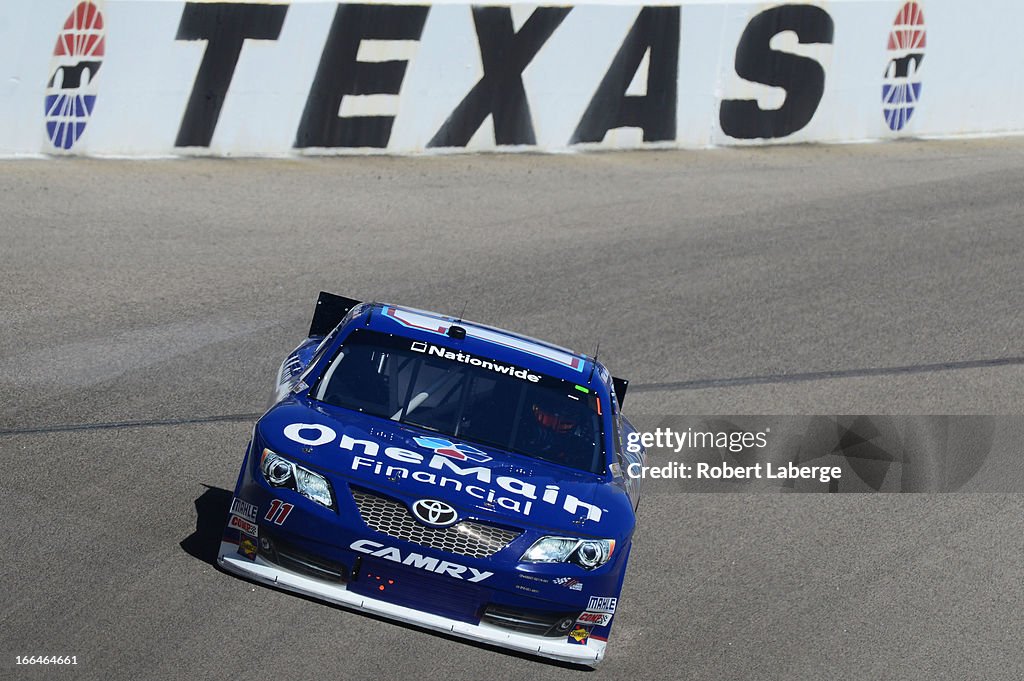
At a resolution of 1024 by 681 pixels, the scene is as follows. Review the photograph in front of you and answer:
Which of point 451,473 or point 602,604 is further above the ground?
point 451,473

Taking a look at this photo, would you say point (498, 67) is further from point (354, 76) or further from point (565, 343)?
point (565, 343)

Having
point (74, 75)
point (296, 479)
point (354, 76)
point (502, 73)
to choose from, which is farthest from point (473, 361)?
point (502, 73)

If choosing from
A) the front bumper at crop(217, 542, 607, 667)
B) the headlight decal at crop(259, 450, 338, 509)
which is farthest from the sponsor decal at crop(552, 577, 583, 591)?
the headlight decal at crop(259, 450, 338, 509)

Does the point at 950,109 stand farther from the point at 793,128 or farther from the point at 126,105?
the point at 126,105

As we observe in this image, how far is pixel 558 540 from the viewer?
621cm

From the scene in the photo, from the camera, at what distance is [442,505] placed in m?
6.12

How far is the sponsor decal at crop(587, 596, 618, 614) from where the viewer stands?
6.20m

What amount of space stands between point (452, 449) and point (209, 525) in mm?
1567

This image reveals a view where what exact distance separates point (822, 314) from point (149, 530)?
739 cm

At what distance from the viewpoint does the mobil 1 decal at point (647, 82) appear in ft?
55.3

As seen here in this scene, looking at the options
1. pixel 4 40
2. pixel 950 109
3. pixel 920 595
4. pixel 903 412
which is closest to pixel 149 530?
pixel 920 595

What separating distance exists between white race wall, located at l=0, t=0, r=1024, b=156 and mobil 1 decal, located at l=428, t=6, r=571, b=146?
0.10 m

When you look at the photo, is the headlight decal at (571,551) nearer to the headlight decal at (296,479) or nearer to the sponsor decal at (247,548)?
the headlight decal at (296,479)

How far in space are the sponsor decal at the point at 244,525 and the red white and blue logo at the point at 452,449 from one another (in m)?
0.91
